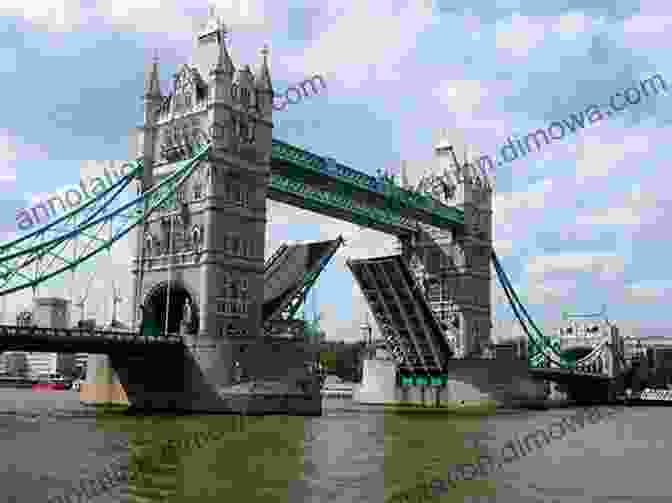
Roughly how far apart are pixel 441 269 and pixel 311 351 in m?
34.6

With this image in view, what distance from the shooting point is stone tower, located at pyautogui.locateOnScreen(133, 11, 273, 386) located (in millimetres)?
61275

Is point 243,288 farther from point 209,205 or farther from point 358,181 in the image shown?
point 358,181

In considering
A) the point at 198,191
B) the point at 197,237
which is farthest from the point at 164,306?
the point at 198,191

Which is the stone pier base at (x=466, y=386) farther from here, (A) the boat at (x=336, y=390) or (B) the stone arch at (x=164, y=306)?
(A) the boat at (x=336, y=390)

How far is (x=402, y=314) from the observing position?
7488 centimetres

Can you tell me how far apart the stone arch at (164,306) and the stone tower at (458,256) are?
118ft

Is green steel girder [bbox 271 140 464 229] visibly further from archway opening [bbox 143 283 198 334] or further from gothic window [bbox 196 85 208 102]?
archway opening [bbox 143 283 198 334]

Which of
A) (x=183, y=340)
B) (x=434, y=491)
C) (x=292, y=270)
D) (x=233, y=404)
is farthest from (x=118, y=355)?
(x=434, y=491)

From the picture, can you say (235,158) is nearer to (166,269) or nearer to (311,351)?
(166,269)

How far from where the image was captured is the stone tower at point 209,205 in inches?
2412

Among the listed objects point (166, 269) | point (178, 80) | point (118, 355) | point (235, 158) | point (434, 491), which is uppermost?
point (178, 80)

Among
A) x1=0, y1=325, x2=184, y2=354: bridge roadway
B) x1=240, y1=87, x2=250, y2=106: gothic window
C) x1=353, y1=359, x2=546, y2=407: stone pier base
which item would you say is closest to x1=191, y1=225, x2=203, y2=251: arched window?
x1=0, y1=325, x2=184, y2=354: bridge roadway

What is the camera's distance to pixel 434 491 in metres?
24.5

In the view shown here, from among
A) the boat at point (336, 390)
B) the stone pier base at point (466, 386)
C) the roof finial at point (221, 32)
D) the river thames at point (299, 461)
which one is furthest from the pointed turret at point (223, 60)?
the boat at point (336, 390)
